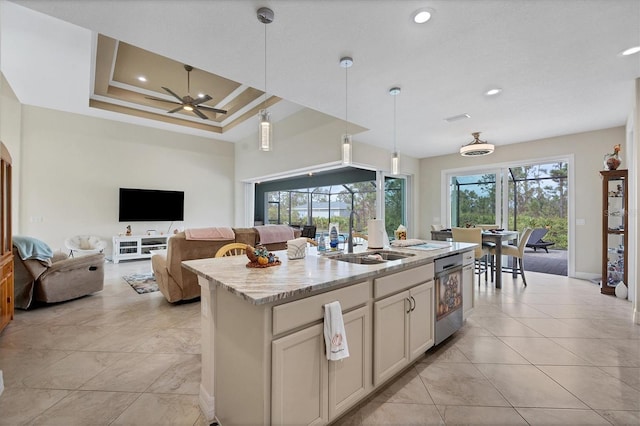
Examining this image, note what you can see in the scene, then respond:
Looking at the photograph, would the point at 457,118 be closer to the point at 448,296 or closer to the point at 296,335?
the point at 448,296

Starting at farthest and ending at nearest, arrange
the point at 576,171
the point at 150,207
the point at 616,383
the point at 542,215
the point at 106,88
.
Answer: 1. the point at 542,215
2. the point at 150,207
3. the point at 106,88
4. the point at 576,171
5. the point at 616,383

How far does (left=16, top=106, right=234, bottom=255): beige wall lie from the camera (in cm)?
559

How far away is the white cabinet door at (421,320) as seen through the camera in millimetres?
2031

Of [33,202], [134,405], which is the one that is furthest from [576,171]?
[33,202]

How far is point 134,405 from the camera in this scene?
1.73 meters

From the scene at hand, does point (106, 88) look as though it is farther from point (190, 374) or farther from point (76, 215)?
point (190, 374)

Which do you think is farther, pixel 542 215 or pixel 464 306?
pixel 542 215

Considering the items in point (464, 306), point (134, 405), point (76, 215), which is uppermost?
point (76, 215)

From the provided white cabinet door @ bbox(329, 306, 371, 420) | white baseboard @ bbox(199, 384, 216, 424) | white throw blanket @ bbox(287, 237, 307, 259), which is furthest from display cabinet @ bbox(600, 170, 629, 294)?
white baseboard @ bbox(199, 384, 216, 424)

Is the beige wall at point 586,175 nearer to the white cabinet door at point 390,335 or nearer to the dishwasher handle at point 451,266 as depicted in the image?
the dishwasher handle at point 451,266

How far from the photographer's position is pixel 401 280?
6.32ft

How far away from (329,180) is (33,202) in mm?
6919

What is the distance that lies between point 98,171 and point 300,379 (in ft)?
23.7

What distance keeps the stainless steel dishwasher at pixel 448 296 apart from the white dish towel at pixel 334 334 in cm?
125
